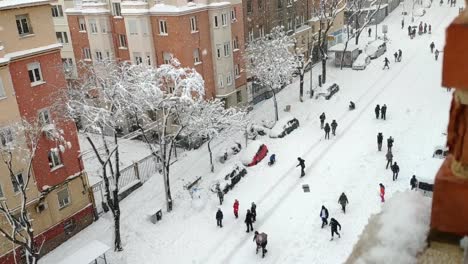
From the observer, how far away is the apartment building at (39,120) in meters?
22.6

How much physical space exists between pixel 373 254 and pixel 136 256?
23.6 meters

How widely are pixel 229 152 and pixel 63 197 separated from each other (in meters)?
13.0

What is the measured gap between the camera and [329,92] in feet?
144

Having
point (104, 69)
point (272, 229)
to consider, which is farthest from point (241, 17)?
point (272, 229)

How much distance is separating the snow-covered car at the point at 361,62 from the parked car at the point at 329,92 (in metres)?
7.82

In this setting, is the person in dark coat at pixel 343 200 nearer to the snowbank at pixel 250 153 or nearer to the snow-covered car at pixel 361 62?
the snowbank at pixel 250 153

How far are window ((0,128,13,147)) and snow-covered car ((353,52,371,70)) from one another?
39.5 m

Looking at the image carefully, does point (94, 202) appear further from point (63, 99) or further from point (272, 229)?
point (272, 229)

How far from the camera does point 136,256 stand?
24281mm

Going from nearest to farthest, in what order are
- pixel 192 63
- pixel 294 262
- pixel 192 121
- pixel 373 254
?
pixel 373 254, pixel 294 262, pixel 192 121, pixel 192 63

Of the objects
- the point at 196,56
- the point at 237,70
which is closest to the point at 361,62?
the point at 237,70

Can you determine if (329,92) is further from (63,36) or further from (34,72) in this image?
(34,72)

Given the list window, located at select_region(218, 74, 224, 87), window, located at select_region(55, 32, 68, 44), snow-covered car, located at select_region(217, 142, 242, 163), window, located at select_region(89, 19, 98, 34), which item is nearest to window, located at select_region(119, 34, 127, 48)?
window, located at select_region(89, 19, 98, 34)

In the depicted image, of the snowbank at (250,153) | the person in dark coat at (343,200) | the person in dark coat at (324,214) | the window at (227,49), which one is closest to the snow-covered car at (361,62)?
the window at (227,49)
